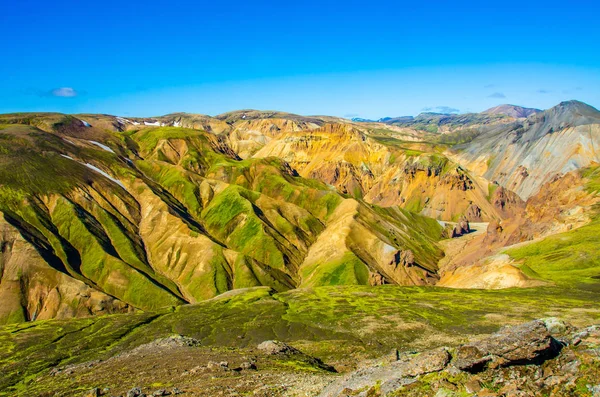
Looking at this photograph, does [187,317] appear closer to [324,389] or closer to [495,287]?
[324,389]

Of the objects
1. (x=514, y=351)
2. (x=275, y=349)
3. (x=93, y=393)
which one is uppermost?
(x=514, y=351)

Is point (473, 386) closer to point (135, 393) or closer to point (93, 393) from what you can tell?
point (135, 393)

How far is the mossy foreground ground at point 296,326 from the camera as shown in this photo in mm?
77413

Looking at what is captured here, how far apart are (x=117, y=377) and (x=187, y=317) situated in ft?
282

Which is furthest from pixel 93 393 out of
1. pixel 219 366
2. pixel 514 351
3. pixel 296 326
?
pixel 296 326

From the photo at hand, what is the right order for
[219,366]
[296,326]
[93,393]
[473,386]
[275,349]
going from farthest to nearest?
[296,326], [275,349], [219,366], [93,393], [473,386]

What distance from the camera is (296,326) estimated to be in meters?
118

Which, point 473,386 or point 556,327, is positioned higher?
point 556,327

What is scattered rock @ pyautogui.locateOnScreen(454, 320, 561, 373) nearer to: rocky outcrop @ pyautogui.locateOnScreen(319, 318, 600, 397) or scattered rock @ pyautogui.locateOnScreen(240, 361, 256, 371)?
rocky outcrop @ pyautogui.locateOnScreen(319, 318, 600, 397)

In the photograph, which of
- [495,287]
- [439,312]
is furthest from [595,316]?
[495,287]

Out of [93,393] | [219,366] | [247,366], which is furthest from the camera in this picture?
[247,366]

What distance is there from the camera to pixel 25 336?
120 m

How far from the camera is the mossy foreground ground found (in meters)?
77.4

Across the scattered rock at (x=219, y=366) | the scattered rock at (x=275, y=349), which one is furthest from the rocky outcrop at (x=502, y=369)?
the scattered rock at (x=275, y=349)
